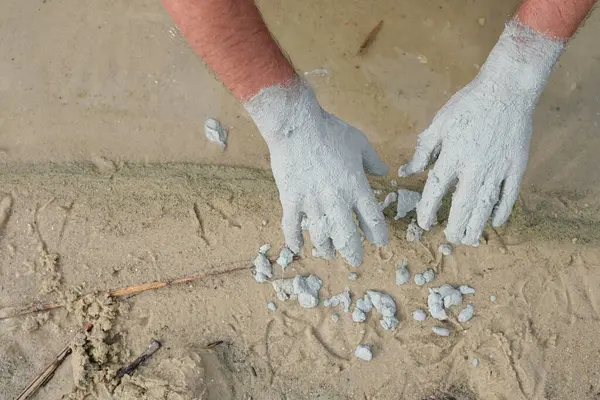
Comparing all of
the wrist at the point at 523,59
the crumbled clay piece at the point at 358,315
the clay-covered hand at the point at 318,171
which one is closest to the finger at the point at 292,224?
the clay-covered hand at the point at 318,171

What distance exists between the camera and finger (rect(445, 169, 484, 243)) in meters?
1.92

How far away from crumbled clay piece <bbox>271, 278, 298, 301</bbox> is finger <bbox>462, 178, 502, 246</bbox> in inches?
29.2

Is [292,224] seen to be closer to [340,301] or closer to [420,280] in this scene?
[340,301]

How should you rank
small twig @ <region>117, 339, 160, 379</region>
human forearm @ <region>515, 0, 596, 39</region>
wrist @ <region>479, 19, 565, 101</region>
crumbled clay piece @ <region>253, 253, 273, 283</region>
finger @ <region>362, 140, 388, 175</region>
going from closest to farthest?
human forearm @ <region>515, 0, 596, 39</region> < wrist @ <region>479, 19, 565, 101</region> < finger @ <region>362, 140, 388, 175</region> < small twig @ <region>117, 339, 160, 379</region> < crumbled clay piece @ <region>253, 253, 273, 283</region>

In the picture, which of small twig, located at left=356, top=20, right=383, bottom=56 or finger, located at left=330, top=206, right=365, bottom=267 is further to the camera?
small twig, located at left=356, top=20, right=383, bottom=56

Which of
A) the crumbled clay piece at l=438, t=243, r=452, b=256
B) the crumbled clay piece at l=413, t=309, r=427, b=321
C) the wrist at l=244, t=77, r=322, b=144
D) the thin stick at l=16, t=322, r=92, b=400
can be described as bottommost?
the thin stick at l=16, t=322, r=92, b=400

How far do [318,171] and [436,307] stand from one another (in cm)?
80

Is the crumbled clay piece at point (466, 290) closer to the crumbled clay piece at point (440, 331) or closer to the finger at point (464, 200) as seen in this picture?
the crumbled clay piece at point (440, 331)

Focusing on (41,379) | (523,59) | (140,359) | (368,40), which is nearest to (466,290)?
(523,59)

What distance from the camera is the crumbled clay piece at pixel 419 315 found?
2289mm

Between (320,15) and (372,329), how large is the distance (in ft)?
4.66

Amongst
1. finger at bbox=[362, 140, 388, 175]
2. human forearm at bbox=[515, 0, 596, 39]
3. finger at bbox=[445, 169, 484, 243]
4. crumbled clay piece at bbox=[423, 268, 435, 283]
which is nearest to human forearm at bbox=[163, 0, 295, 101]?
finger at bbox=[362, 140, 388, 175]

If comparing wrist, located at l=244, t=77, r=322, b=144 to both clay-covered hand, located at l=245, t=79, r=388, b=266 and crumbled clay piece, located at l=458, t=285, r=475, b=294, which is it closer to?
clay-covered hand, located at l=245, t=79, r=388, b=266

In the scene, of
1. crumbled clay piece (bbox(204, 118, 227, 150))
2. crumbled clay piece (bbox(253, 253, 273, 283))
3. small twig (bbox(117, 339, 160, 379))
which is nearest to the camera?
small twig (bbox(117, 339, 160, 379))
